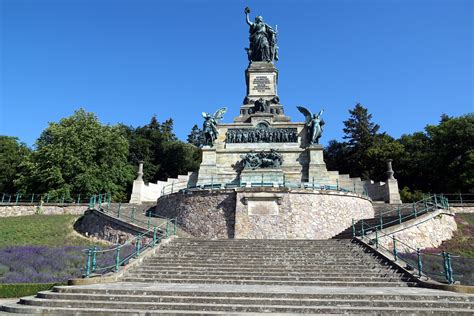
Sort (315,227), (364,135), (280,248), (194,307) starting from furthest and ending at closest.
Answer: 1. (364,135)
2. (315,227)
3. (280,248)
4. (194,307)

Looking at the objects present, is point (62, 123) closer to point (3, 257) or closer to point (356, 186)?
point (3, 257)

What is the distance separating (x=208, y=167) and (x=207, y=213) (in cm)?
1026

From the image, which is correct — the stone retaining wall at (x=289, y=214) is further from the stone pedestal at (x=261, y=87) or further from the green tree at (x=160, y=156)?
the green tree at (x=160, y=156)

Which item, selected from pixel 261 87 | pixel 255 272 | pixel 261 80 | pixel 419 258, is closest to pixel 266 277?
pixel 255 272

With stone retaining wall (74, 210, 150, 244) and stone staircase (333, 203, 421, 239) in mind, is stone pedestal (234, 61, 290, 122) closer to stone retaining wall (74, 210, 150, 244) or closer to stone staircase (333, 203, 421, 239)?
stone staircase (333, 203, 421, 239)

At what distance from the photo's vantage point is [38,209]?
2945cm

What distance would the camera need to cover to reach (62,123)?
129ft

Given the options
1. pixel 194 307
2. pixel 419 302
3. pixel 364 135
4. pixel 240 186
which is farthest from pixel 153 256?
pixel 364 135

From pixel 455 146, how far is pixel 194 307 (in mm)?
38016

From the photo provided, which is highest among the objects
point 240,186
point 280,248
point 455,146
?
point 455,146

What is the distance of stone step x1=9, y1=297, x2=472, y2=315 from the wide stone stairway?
2 centimetres

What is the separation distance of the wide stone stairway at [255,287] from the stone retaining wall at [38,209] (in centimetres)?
1645

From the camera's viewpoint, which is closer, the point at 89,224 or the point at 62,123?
the point at 89,224

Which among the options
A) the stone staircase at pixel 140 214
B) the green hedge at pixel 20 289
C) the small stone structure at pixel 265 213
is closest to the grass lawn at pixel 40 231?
the stone staircase at pixel 140 214
